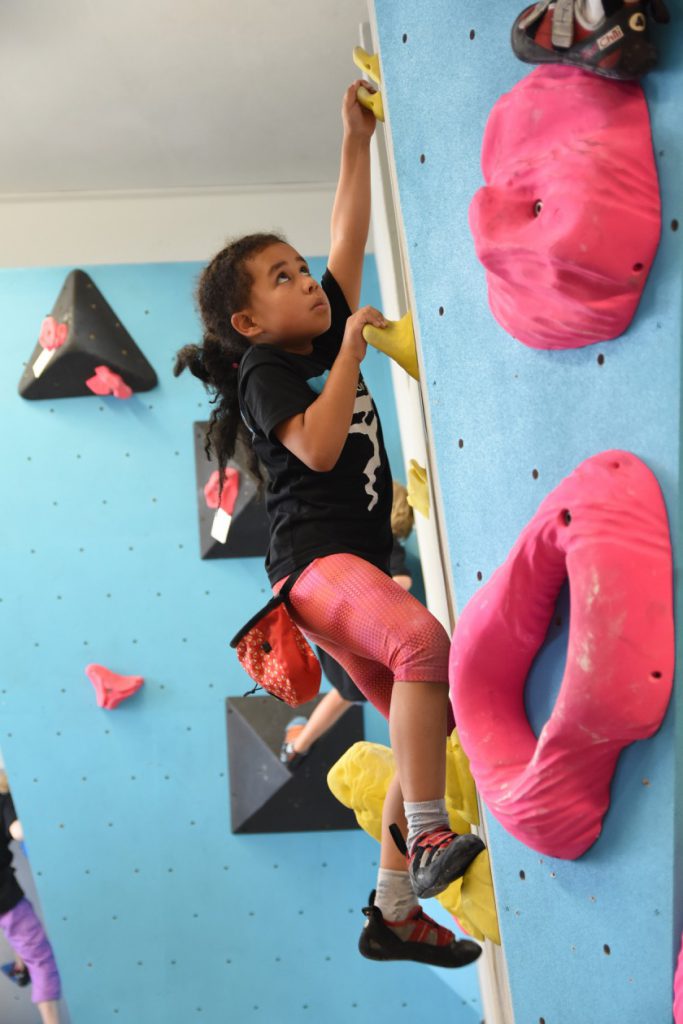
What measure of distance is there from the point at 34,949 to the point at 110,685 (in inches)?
37.9

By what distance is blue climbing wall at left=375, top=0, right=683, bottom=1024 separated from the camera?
942 mm

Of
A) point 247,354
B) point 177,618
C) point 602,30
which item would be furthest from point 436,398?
point 177,618

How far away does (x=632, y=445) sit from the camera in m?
0.97

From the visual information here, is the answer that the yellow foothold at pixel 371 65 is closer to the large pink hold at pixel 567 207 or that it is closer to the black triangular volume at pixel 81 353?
the large pink hold at pixel 567 207

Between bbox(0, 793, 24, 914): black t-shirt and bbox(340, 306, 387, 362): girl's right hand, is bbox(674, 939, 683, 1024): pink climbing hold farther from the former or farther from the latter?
bbox(0, 793, 24, 914): black t-shirt

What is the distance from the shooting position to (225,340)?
1.68 meters

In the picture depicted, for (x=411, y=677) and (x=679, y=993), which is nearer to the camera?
(x=679, y=993)

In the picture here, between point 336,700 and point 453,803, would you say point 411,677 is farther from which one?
point 336,700

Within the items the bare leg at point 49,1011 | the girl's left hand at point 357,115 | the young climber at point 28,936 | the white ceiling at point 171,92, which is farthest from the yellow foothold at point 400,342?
the bare leg at point 49,1011

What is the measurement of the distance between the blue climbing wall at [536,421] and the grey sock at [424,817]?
0.27 feet

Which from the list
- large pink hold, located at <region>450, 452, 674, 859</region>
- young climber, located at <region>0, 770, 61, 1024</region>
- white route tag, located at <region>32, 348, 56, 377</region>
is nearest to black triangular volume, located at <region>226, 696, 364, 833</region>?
young climber, located at <region>0, 770, 61, 1024</region>

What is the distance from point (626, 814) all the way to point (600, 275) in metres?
0.50

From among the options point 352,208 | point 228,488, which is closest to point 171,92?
point 228,488

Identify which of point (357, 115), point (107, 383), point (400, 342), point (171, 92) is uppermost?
point (171, 92)
